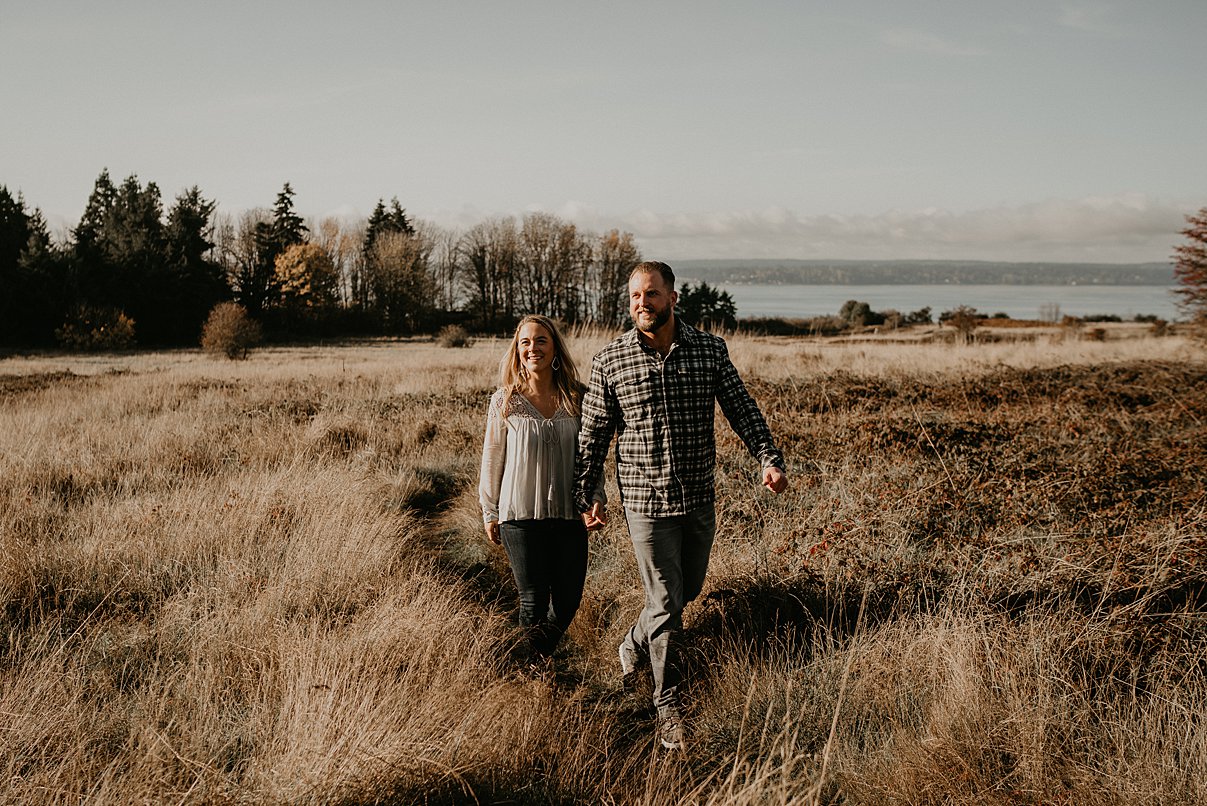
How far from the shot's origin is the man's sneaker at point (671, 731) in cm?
310

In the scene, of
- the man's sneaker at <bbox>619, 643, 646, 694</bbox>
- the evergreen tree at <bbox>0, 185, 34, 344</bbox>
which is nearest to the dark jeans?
the man's sneaker at <bbox>619, 643, 646, 694</bbox>

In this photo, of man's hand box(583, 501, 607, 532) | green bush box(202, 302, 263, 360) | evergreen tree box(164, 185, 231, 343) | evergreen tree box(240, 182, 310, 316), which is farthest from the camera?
evergreen tree box(240, 182, 310, 316)

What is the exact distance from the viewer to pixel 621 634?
14.0 feet

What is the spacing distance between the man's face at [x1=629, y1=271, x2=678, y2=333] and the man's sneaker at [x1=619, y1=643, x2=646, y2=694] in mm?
1718

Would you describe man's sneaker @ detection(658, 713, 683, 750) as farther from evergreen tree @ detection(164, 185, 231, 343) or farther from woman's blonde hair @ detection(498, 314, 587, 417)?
evergreen tree @ detection(164, 185, 231, 343)

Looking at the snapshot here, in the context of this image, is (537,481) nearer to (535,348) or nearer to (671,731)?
(535,348)

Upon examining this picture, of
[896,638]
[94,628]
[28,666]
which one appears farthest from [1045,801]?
[94,628]

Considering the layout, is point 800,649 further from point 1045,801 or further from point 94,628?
point 94,628

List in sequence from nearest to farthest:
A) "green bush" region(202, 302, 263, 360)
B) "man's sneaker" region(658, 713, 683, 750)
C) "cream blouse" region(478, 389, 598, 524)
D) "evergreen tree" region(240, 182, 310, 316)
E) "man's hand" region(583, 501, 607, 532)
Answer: "man's sneaker" region(658, 713, 683, 750) < "man's hand" region(583, 501, 607, 532) < "cream blouse" region(478, 389, 598, 524) < "green bush" region(202, 302, 263, 360) < "evergreen tree" region(240, 182, 310, 316)

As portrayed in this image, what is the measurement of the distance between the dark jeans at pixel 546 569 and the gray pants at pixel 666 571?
0.45m

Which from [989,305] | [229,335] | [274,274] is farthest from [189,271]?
[989,305]

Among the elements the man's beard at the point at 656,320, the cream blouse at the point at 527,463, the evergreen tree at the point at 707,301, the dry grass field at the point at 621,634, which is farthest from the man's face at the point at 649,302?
the evergreen tree at the point at 707,301

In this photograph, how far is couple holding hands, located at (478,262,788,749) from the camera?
3.25 metres

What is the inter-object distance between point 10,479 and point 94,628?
3.88 m
